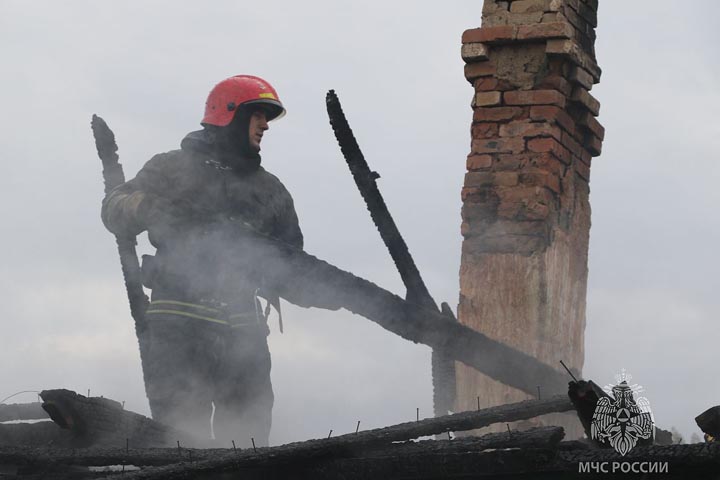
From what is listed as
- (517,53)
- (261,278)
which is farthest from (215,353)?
(517,53)

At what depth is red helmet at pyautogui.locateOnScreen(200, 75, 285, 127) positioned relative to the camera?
659 centimetres

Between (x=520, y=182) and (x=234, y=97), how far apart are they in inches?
76.3

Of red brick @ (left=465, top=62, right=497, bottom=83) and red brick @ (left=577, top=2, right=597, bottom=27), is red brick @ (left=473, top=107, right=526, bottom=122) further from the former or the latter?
red brick @ (left=577, top=2, right=597, bottom=27)

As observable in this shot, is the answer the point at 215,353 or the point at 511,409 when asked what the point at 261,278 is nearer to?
the point at 215,353

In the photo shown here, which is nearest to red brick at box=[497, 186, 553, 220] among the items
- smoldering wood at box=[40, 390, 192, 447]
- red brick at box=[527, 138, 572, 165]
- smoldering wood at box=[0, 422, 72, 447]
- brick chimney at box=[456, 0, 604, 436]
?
brick chimney at box=[456, 0, 604, 436]

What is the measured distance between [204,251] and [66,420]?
1772 mm

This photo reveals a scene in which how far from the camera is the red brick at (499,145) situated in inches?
275

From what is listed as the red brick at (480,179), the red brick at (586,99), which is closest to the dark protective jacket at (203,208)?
the red brick at (480,179)

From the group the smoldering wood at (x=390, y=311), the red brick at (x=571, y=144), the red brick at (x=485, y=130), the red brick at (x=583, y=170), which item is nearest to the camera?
the smoldering wood at (x=390, y=311)

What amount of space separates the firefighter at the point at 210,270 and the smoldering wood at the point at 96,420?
1113mm

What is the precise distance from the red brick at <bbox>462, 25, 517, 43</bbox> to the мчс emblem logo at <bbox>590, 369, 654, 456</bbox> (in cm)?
372

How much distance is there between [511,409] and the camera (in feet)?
13.6

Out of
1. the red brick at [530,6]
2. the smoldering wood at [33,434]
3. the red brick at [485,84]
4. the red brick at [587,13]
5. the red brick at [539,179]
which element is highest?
the red brick at [587,13]

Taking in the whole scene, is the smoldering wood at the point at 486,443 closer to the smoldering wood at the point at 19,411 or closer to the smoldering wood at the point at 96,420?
the smoldering wood at the point at 96,420
